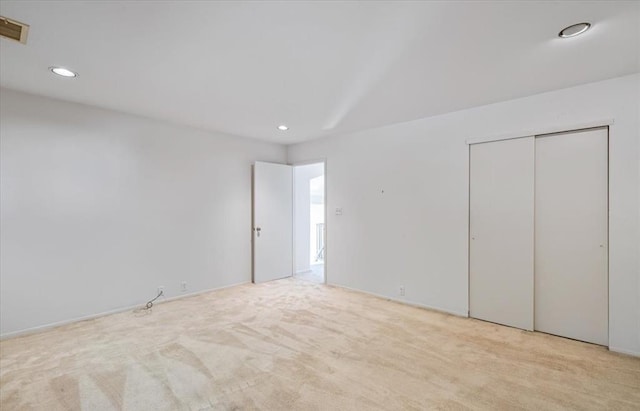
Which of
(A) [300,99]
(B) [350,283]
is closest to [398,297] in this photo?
(B) [350,283]

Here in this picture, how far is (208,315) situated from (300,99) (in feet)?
8.97

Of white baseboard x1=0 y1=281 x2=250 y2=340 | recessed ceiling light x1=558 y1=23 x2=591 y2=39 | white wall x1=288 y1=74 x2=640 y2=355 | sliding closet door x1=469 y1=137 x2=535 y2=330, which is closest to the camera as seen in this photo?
recessed ceiling light x1=558 y1=23 x2=591 y2=39

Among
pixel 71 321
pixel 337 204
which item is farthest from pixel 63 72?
pixel 337 204

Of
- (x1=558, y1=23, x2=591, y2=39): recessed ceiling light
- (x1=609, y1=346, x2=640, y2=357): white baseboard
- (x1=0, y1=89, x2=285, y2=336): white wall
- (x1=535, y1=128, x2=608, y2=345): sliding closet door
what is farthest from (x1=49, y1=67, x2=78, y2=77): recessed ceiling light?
(x1=609, y1=346, x2=640, y2=357): white baseboard

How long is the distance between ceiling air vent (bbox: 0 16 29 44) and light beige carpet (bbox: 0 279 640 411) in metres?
2.45

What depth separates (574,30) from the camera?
6.43 feet

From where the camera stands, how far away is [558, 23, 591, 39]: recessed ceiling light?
6.27 feet

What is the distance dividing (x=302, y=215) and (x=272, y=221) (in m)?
0.84

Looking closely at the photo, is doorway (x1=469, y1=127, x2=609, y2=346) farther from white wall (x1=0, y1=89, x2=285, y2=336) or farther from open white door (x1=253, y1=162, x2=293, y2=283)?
white wall (x1=0, y1=89, x2=285, y2=336)

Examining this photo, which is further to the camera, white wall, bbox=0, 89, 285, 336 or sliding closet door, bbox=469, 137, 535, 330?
sliding closet door, bbox=469, 137, 535, 330

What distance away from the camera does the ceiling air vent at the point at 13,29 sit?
1863 mm

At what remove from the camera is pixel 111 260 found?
3607 mm

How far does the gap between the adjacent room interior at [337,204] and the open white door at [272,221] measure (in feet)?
1.44

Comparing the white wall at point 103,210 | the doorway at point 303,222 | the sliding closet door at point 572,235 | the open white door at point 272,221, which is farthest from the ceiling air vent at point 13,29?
the sliding closet door at point 572,235
